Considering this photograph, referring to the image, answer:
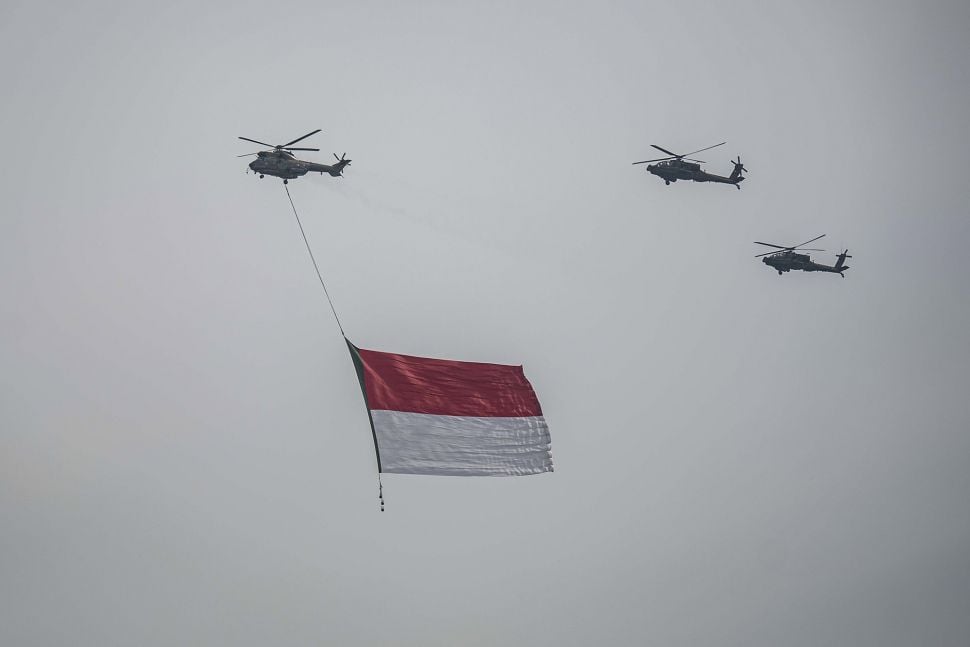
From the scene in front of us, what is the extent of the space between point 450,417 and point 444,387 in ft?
4.59

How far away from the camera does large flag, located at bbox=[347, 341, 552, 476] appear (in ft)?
156

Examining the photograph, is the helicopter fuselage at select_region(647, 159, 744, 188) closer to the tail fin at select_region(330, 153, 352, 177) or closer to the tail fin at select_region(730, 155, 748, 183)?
the tail fin at select_region(730, 155, 748, 183)

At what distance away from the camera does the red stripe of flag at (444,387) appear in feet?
157

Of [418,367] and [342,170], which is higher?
[342,170]

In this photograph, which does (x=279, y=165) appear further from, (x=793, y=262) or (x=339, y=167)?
(x=793, y=262)

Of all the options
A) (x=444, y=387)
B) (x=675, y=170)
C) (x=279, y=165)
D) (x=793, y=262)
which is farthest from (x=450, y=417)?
(x=793, y=262)

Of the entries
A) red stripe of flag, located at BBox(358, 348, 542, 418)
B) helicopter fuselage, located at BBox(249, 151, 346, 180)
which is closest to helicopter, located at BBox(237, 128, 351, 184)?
helicopter fuselage, located at BBox(249, 151, 346, 180)

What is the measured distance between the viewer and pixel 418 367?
48.7m

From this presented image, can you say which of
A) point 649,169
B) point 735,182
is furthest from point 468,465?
point 735,182

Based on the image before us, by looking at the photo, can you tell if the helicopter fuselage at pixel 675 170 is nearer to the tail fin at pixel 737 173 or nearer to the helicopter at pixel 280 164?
the tail fin at pixel 737 173

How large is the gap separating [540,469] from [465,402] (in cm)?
481

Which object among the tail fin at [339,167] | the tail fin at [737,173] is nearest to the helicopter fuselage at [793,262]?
the tail fin at [737,173]

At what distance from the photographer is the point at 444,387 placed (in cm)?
4906

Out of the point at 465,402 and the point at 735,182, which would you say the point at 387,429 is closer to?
the point at 465,402
